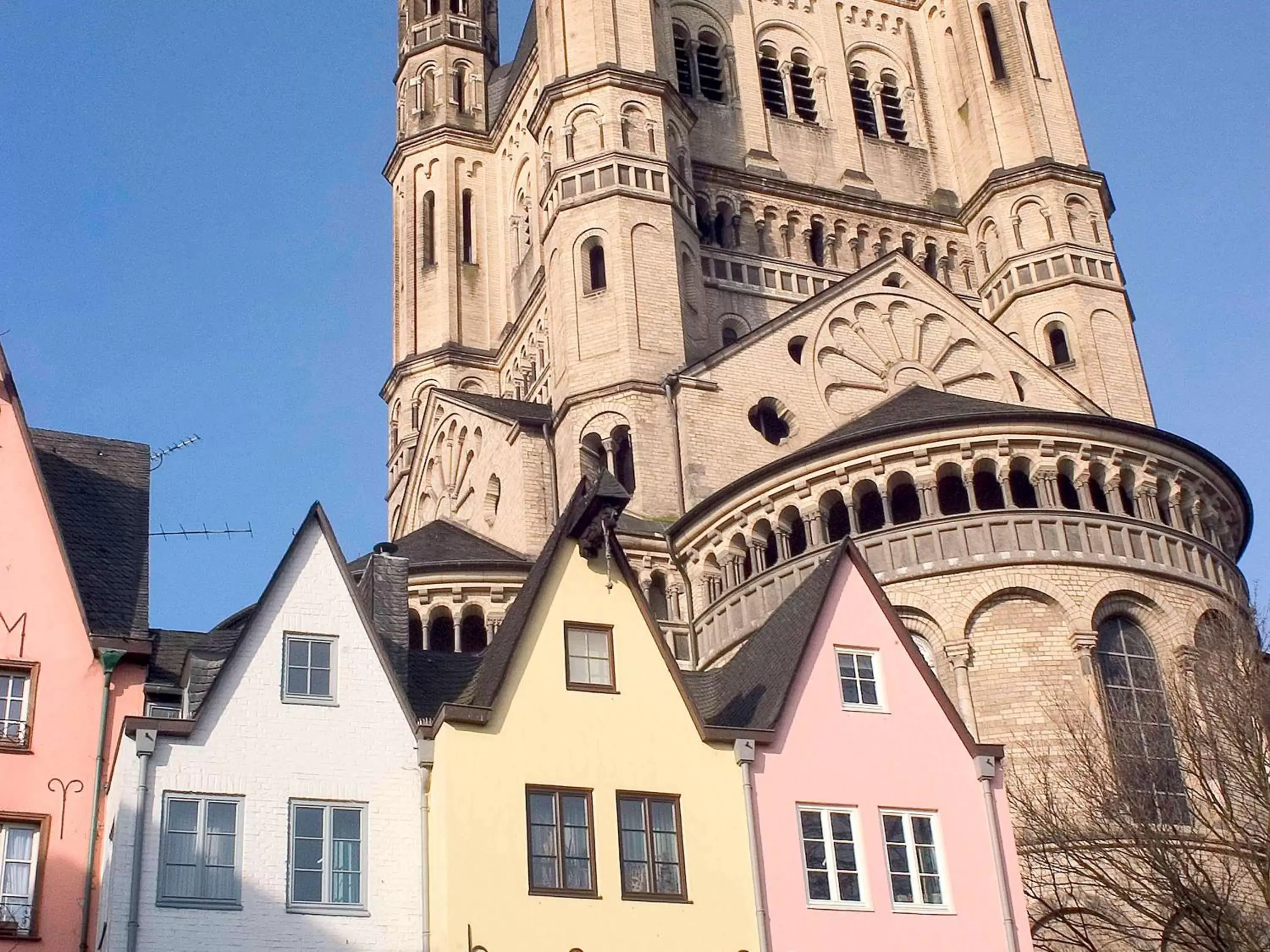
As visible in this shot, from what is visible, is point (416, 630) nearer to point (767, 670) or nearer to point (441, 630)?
point (441, 630)

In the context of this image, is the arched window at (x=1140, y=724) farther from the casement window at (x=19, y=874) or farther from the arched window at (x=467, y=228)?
the arched window at (x=467, y=228)

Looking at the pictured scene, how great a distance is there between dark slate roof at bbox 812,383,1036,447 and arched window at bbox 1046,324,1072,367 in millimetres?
9297

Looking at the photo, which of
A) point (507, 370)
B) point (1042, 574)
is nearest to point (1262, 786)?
point (1042, 574)

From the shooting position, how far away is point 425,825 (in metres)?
20.5

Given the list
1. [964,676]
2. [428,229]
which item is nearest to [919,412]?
[964,676]

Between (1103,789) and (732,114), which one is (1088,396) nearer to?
(732,114)

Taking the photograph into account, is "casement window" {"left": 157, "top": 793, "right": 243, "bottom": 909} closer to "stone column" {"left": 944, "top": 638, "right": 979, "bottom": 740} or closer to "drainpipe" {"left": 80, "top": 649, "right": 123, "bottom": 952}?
"drainpipe" {"left": 80, "top": 649, "right": 123, "bottom": 952}

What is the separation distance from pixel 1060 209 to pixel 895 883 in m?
32.9

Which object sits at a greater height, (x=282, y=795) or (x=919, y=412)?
(x=919, y=412)

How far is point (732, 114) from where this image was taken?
5444 cm

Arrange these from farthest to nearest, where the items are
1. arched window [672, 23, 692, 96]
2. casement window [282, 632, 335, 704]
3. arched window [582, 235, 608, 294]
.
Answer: arched window [672, 23, 692, 96] < arched window [582, 235, 608, 294] < casement window [282, 632, 335, 704]

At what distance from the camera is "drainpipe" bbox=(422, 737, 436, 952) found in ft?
65.0

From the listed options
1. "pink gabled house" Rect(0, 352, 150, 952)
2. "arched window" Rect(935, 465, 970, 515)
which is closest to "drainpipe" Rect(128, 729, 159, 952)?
"pink gabled house" Rect(0, 352, 150, 952)

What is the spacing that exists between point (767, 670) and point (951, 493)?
14.0 m
